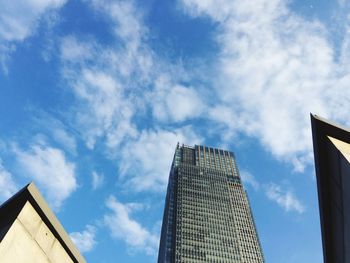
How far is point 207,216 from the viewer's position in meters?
130

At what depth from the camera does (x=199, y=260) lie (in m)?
112

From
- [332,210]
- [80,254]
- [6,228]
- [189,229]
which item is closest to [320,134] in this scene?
[332,210]

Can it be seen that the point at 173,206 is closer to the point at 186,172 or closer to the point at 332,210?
the point at 186,172

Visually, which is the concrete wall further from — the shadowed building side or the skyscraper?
the skyscraper

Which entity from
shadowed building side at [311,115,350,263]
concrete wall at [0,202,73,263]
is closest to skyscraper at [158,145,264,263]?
shadowed building side at [311,115,350,263]

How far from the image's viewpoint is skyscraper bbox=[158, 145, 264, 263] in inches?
4579

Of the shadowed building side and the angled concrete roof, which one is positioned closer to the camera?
the angled concrete roof

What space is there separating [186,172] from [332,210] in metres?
144

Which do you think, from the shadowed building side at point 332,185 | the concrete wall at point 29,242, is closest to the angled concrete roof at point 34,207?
the concrete wall at point 29,242

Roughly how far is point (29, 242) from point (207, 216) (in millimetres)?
129913

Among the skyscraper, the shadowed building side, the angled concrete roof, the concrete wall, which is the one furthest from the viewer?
the skyscraper

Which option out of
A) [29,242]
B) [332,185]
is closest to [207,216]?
[332,185]

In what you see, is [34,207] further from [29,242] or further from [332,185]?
[332,185]

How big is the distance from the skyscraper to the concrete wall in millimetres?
113811
